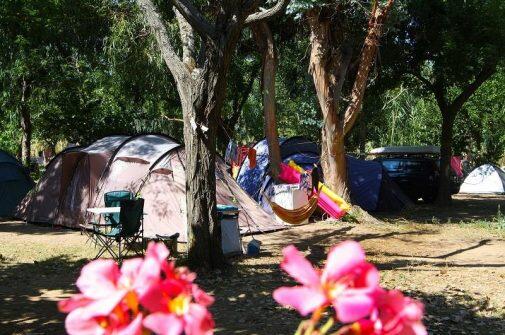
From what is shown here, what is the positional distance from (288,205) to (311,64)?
2.87 m

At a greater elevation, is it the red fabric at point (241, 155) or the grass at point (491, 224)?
the red fabric at point (241, 155)

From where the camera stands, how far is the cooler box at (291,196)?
1134 cm

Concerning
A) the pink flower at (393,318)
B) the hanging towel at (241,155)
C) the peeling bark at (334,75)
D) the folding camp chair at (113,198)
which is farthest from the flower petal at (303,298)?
the hanging towel at (241,155)

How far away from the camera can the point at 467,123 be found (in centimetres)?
2597

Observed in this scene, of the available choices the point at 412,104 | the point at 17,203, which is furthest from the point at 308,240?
the point at 412,104

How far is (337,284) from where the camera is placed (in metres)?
0.91

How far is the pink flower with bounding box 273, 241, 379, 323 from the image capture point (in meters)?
0.86

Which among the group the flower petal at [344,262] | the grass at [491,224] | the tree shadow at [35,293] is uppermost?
the flower petal at [344,262]

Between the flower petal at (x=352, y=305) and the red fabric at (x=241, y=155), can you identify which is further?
the red fabric at (x=241, y=155)

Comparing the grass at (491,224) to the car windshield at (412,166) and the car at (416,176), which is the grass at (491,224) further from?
the car windshield at (412,166)

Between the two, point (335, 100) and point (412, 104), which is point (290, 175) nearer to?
point (335, 100)

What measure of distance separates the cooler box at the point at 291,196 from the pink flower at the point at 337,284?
10.4 m

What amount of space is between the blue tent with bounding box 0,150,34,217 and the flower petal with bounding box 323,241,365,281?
42.6 ft

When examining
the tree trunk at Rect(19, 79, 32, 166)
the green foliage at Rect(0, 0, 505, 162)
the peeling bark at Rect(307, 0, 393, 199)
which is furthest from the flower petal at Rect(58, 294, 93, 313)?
the tree trunk at Rect(19, 79, 32, 166)
